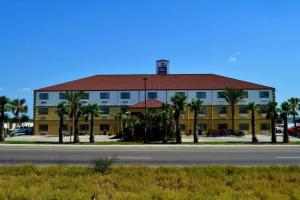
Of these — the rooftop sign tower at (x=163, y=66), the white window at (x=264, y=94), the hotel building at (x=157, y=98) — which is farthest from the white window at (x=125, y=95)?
the white window at (x=264, y=94)

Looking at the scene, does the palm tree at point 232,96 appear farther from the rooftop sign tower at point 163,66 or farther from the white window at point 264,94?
the rooftop sign tower at point 163,66

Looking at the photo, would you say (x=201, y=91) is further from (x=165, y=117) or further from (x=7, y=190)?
(x=7, y=190)

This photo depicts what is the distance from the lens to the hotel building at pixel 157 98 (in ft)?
255

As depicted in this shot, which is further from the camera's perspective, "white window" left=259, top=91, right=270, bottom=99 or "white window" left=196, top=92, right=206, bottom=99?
"white window" left=196, top=92, right=206, bottom=99

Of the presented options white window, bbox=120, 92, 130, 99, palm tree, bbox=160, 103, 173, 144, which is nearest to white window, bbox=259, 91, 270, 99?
white window, bbox=120, 92, 130, 99

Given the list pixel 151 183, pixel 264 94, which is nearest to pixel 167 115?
pixel 264 94

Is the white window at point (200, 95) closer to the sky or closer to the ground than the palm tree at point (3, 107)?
closer to the sky

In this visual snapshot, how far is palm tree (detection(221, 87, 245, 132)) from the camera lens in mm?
74312

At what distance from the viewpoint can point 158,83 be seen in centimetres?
7994

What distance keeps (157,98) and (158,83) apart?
363 cm

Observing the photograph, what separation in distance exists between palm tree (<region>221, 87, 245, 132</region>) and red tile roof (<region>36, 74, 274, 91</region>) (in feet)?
10.4

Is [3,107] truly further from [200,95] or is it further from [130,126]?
[200,95]

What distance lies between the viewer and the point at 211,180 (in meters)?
13.0

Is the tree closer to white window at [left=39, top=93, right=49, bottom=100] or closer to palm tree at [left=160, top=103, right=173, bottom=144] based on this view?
palm tree at [left=160, top=103, right=173, bottom=144]
